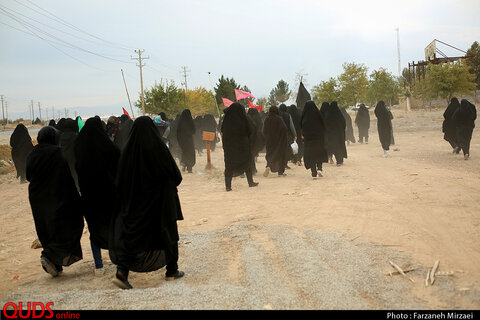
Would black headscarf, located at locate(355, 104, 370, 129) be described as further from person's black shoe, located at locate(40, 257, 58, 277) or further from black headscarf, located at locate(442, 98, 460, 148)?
person's black shoe, located at locate(40, 257, 58, 277)

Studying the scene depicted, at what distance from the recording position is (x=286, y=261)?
476 cm

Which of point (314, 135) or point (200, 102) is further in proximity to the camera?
point (200, 102)

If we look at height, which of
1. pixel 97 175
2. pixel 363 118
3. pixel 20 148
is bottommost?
pixel 97 175

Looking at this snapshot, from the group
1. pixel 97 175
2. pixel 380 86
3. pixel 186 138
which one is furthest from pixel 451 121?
pixel 380 86

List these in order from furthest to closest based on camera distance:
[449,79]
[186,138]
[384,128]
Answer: [449,79] → [384,128] → [186,138]

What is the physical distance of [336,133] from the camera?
12.6m

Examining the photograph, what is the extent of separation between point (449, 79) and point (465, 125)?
27335 millimetres

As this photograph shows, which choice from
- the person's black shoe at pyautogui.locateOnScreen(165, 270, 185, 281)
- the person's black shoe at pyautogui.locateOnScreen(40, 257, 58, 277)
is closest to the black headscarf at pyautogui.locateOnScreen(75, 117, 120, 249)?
the person's black shoe at pyautogui.locateOnScreen(40, 257, 58, 277)

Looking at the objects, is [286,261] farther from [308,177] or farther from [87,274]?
[308,177]

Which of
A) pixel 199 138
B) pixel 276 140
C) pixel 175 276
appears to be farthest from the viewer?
pixel 199 138

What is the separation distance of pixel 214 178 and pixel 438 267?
8.12 metres

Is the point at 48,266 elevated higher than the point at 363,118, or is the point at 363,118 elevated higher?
the point at 363,118

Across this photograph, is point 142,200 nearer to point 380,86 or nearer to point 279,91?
point 380,86

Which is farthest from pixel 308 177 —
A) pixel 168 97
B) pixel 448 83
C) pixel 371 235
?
pixel 168 97
